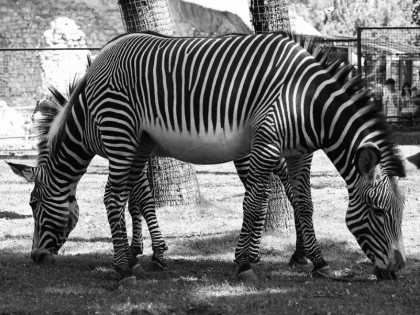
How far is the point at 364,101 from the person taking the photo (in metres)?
6.44

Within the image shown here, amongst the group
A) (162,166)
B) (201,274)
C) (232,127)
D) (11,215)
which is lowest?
(11,215)

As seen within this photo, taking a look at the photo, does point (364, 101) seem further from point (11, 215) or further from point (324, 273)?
point (11, 215)

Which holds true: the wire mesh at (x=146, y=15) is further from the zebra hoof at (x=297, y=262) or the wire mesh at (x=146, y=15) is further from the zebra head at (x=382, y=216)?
the zebra head at (x=382, y=216)

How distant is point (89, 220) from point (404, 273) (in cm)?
531

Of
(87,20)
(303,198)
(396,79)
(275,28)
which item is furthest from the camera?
(87,20)

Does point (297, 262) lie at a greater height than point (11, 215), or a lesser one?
greater

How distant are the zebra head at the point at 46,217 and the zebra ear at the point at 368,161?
10.7 ft

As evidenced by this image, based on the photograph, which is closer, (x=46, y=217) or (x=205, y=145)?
(x=205, y=145)

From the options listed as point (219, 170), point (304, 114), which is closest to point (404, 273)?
point (304, 114)

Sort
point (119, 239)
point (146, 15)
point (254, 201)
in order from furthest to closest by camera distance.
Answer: point (146, 15) < point (119, 239) < point (254, 201)

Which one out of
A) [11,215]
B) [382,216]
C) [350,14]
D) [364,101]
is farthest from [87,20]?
[350,14]

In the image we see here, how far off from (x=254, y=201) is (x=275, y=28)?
359 cm

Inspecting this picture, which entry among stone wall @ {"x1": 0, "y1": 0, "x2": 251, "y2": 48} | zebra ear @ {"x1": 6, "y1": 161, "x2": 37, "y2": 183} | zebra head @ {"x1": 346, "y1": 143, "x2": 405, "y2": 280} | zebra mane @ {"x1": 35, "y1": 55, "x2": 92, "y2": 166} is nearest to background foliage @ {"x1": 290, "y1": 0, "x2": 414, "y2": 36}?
stone wall @ {"x1": 0, "y1": 0, "x2": 251, "y2": 48}

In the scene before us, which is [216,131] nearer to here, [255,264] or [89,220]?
[255,264]
